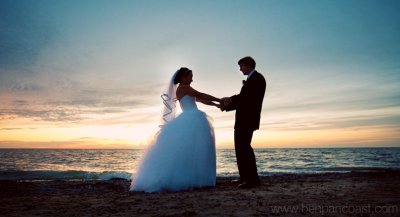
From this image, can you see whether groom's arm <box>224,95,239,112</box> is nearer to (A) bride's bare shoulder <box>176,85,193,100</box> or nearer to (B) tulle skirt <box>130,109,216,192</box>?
(B) tulle skirt <box>130,109,216,192</box>

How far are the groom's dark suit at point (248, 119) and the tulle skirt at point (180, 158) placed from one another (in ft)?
2.23

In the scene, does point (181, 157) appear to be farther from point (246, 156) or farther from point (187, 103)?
point (246, 156)

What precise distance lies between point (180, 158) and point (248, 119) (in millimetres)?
1696

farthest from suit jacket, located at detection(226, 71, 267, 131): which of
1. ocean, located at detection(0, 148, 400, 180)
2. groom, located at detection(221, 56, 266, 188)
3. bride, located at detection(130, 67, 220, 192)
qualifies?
ocean, located at detection(0, 148, 400, 180)

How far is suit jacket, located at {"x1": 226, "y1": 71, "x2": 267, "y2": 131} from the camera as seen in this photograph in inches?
244

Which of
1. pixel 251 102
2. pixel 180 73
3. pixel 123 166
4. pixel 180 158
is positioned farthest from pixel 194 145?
pixel 123 166

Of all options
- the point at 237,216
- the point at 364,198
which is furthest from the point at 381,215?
the point at 237,216

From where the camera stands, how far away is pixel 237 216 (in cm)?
336

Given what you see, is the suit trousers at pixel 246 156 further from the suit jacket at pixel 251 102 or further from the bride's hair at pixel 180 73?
the bride's hair at pixel 180 73

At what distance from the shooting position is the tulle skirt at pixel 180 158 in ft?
19.4

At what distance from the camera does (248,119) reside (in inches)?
244

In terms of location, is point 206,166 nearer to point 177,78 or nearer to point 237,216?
point 177,78

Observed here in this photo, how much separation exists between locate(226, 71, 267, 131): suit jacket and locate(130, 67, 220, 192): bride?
0.75 meters

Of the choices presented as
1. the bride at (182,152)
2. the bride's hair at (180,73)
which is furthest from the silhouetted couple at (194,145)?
the bride's hair at (180,73)
